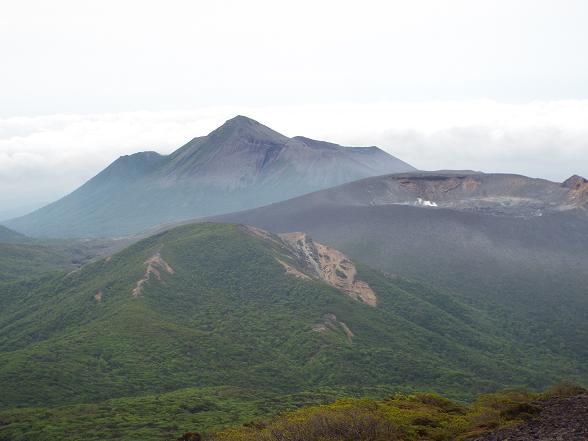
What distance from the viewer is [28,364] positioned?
11175 centimetres

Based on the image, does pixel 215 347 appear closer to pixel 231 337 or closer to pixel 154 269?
pixel 231 337

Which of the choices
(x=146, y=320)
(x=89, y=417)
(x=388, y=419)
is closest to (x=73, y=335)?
(x=146, y=320)

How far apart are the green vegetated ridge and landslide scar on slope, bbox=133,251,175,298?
0.57 meters

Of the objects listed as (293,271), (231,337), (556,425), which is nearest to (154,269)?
(293,271)

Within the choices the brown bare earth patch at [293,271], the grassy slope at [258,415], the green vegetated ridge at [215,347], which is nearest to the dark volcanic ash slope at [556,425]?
the grassy slope at [258,415]

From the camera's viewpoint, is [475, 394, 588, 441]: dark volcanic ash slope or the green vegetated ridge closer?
[475, 394, 588, 441]: dark volcanic ash slope

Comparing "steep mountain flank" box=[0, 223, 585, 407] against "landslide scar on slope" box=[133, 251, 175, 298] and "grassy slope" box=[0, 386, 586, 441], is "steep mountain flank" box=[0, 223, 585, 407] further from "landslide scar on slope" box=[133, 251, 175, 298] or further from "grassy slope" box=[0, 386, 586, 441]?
"grassy slope" box=[0, 386, 586, 441]

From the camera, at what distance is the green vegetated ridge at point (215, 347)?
9894 cm

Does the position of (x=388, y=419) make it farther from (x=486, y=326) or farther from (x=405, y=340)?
(x=486, y=326)

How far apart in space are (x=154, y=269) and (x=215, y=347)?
164 feet

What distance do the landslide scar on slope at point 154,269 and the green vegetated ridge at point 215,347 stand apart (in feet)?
1.86

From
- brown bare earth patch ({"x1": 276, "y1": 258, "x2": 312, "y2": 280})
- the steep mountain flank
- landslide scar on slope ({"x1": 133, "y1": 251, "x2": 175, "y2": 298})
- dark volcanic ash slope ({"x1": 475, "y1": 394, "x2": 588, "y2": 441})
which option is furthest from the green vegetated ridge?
dark volcanic ash slope ({"x1": 475, "y1": 394, "x2": 588, "y2": 441})

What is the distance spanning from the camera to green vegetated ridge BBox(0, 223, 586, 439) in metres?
98.9

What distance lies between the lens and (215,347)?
442ft
